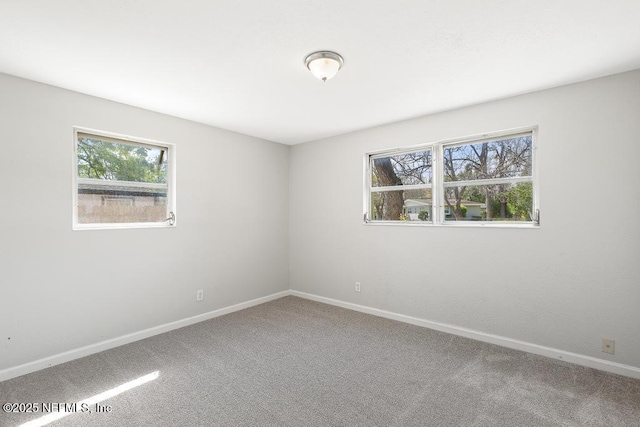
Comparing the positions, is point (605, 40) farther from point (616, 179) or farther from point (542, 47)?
point (616, 179)

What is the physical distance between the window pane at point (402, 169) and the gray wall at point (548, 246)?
0.20 m

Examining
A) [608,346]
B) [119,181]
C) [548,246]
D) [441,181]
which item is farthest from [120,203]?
[608,346]

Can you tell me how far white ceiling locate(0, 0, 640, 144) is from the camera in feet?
5.57

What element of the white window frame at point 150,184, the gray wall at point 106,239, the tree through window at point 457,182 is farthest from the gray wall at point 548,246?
the white window frame at point 150,184

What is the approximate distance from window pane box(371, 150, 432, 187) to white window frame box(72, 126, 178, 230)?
247cm

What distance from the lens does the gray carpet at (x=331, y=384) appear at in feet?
6.43

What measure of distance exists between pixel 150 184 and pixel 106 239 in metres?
0.73

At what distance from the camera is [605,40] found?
1.98 m

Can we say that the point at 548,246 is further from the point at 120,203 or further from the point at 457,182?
the point at 120,203

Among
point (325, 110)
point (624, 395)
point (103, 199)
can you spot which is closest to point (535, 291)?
point (624, 395)

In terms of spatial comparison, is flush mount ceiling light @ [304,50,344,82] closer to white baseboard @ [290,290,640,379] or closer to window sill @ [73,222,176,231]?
window sill @ [73,222,176,231]

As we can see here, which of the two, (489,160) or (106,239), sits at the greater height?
(489,160)

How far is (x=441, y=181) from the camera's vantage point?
351 centimetres

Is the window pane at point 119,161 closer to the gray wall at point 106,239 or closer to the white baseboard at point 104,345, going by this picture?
the gray wall at point 106,239
